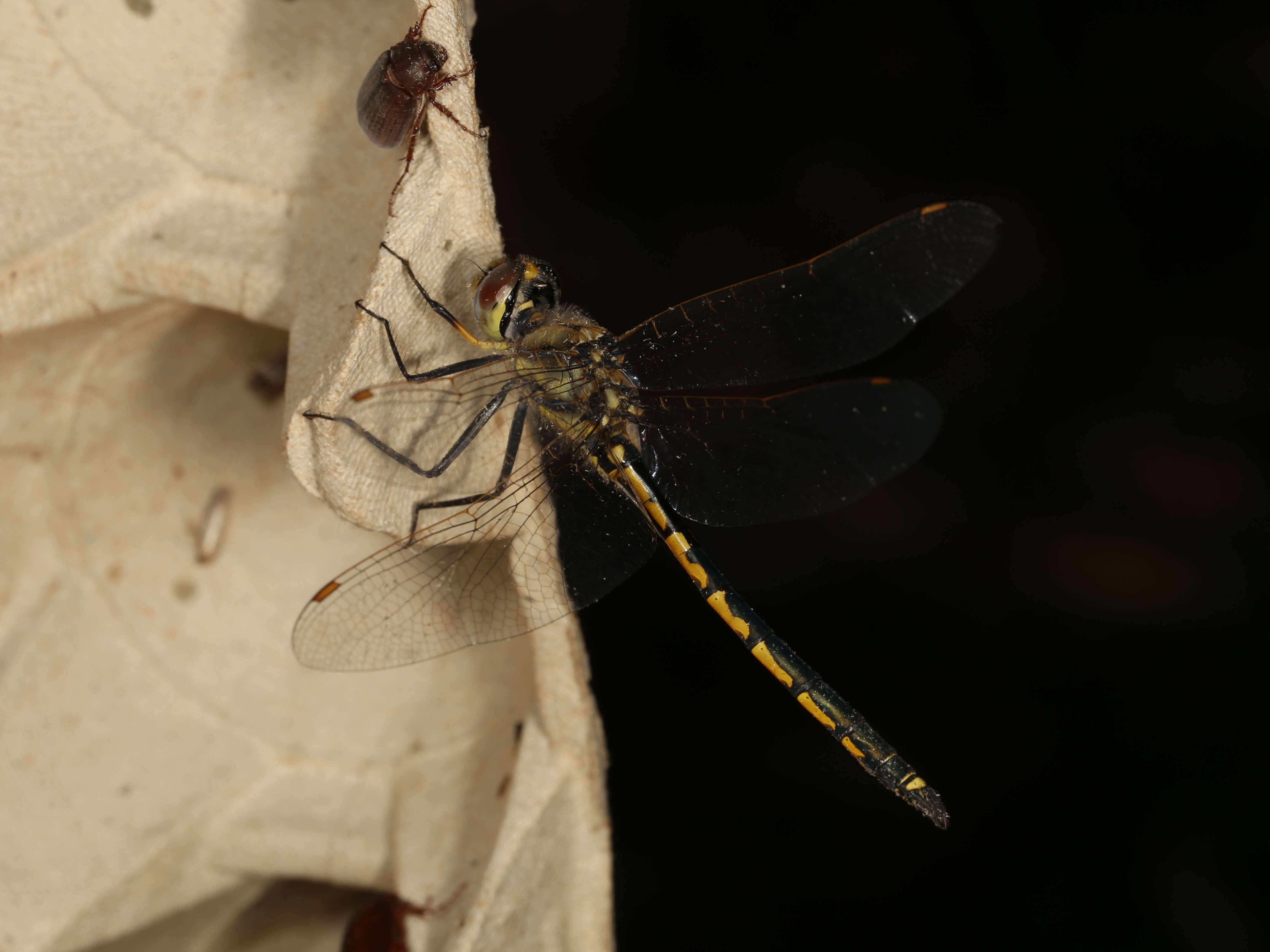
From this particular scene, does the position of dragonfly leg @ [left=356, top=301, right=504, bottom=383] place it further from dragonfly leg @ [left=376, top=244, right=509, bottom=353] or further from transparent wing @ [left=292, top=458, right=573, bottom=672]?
transparent wing @ [left=292, top=458, right=573, bottom=672]

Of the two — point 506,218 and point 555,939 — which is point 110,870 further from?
point 506,218

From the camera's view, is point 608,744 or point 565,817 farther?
point 608,744

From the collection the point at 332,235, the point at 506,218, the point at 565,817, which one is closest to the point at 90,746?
the point at 565,817

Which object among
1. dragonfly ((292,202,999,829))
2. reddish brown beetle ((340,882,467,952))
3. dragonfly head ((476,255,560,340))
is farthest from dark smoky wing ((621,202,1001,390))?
reddish brown beetle ((340,882,467,952))

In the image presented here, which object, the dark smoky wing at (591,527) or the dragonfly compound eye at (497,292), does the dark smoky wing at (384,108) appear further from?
the dark smoky wing at (591,527)

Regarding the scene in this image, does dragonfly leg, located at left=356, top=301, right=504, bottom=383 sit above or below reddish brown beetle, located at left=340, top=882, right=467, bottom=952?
above

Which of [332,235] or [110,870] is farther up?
[332,235]

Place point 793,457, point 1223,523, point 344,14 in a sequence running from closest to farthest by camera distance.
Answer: point 344,14
point 793,457
point 1223,523

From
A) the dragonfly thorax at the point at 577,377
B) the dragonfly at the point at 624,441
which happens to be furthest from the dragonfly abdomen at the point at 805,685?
the dragonfly thorax at the point at 577,377
